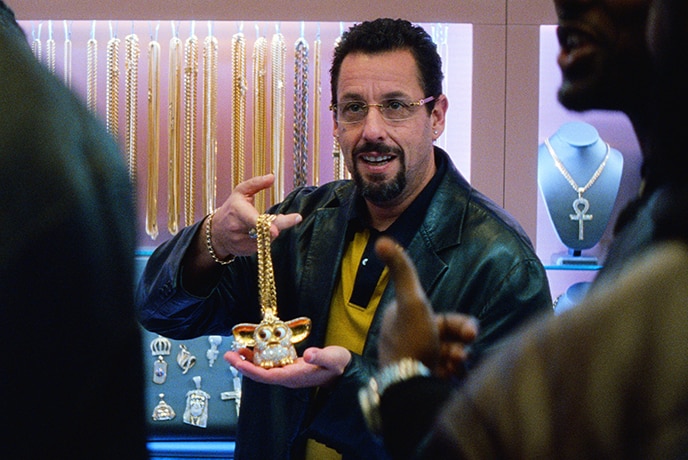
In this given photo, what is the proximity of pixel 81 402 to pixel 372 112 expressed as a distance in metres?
1.57

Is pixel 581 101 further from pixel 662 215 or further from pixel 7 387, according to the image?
pixel 7 387

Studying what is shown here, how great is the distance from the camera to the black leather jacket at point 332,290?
→ 6.35 ft

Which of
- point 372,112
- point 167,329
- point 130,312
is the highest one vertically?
point 372,112

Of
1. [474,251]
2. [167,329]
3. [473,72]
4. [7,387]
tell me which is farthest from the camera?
[473,72]

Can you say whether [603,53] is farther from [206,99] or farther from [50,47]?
[50,47]

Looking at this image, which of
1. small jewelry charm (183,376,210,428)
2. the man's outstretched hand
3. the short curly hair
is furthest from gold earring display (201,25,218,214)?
the man's outstretched hand

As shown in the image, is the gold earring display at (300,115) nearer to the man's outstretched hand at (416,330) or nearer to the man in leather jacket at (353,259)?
the man in leather jacket at (353,259)

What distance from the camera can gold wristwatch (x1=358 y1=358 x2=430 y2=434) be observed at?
1046mm

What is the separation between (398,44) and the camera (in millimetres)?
2254

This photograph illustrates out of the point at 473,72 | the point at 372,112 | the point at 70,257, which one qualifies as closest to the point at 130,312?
the point at 70,257

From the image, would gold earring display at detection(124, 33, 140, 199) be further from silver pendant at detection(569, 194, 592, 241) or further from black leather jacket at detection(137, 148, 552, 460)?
silver pendant at detection(569, 194, 592, 241)

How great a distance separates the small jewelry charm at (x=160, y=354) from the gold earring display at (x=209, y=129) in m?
0.52

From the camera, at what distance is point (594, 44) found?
2.72 feet

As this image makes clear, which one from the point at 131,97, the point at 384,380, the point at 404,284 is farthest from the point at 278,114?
the point at 384,380
